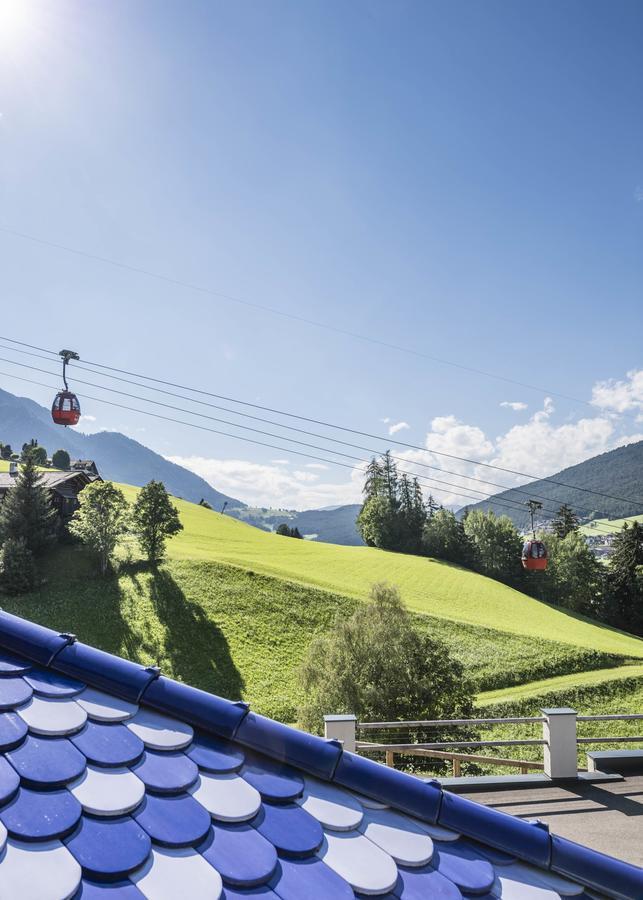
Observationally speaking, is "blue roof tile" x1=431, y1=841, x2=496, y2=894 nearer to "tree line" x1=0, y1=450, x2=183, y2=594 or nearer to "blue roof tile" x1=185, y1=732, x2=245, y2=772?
"blue roof tile" x1=185, y1=732, x2=245, y2=772

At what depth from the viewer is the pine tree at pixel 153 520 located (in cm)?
4122

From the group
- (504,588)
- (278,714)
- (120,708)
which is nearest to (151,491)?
(278,714)

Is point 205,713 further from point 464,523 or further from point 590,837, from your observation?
point 464,523

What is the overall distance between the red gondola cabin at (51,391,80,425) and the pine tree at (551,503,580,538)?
6666 cm

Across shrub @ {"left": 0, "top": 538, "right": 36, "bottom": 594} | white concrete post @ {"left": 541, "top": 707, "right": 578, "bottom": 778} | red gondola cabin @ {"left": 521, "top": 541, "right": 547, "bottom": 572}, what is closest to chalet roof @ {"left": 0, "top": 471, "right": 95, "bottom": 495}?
shrub @ {"left": 0, "top": 538, "right": 36, "bottom": 594}

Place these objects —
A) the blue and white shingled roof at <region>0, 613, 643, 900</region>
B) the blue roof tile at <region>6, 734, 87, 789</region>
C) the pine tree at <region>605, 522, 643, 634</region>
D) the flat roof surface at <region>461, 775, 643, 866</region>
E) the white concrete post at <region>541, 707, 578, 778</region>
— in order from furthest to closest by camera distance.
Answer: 1. the pine tree at <region>605, 522, 643, 634</region>
2. the white concrete post at <region>541, 707, 578, 778</region>
3. the flat roof surface at <region>461, 775, 643, 866</region>
4. the blue roof tile at <region>6, 734, 87, 789</region>
5. the blue and white shingled roof at <region>0, 613, 643, 900</region>

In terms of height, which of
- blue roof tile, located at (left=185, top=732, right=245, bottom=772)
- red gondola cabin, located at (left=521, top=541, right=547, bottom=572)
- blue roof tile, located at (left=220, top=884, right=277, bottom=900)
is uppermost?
red gondola cabin, located at (left=521, top=541, right=547, bottom=572)

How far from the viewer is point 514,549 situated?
2355 inches

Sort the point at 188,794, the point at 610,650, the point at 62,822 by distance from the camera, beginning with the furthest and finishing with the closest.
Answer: the point at 610,650, the point at 188,794, the point at 62,822

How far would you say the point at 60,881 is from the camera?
1.30 metres

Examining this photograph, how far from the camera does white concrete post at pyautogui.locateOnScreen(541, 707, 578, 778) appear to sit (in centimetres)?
866

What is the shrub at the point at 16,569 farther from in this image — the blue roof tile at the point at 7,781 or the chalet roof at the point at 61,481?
the blue roof tile at the point at 7,781

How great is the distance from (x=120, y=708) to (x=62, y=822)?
1.46 feet

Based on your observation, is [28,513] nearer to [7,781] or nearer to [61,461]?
[61,461]
